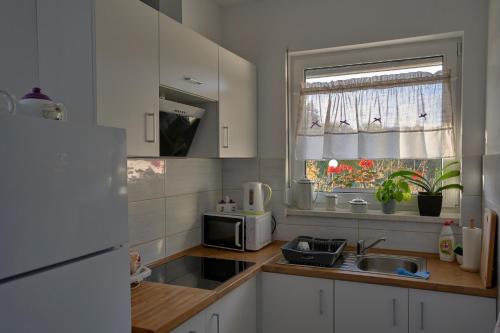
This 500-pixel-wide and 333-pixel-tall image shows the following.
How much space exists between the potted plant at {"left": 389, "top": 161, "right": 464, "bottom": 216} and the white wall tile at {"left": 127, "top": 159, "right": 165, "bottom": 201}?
141cm

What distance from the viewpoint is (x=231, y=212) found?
2586 millimetres

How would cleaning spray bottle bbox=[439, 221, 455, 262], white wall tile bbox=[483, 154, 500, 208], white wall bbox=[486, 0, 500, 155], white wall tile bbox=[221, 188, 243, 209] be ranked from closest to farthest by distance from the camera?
white wall tile bbox=[483, 154, 500, 208] → white wall bbox=[486, 0, 500, 155] → cleaning spray bottle bbox=[439, 221, 455, 262] → white wall tile bbox=[221, 188, 243, 209]

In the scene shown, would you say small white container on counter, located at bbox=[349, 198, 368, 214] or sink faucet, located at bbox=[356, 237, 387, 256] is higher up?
small white container on counter, located at bbox=[349, 198, 368, 214]

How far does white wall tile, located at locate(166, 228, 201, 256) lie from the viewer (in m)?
2.31

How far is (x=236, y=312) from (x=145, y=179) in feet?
2.80

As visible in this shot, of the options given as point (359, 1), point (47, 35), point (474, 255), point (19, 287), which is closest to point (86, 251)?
point (19, 287)

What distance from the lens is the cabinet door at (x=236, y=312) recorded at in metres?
1.72

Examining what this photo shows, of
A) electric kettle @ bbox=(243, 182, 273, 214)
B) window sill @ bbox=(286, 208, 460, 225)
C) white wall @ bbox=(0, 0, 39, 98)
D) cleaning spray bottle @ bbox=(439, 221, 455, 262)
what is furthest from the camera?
electric kettle @ bbox=(243, 182, 273, 214)


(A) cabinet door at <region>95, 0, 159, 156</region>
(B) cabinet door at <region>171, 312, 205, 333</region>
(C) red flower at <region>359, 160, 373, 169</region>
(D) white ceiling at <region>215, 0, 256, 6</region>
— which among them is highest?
(D) white ceiling at <region>215, 0, 256, 6</region>

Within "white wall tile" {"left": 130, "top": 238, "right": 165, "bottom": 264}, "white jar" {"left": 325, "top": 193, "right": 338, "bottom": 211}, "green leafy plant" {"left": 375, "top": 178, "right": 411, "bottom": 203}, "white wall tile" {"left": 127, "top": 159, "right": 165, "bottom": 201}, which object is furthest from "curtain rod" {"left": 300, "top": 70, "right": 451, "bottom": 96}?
"white wall tile" {"left": 130, "top": 238, "right": 165, "bottom": 264}

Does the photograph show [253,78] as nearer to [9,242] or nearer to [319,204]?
[319,204]

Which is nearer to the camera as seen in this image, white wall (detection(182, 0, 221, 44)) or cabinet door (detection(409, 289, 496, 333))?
cabinet door (detection(409, 289, 496, 333))

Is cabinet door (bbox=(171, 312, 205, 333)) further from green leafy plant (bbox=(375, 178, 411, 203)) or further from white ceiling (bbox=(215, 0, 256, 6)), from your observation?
white ceiling (bbox=(215, 0, 256, 6))

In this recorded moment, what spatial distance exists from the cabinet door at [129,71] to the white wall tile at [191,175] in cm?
63
